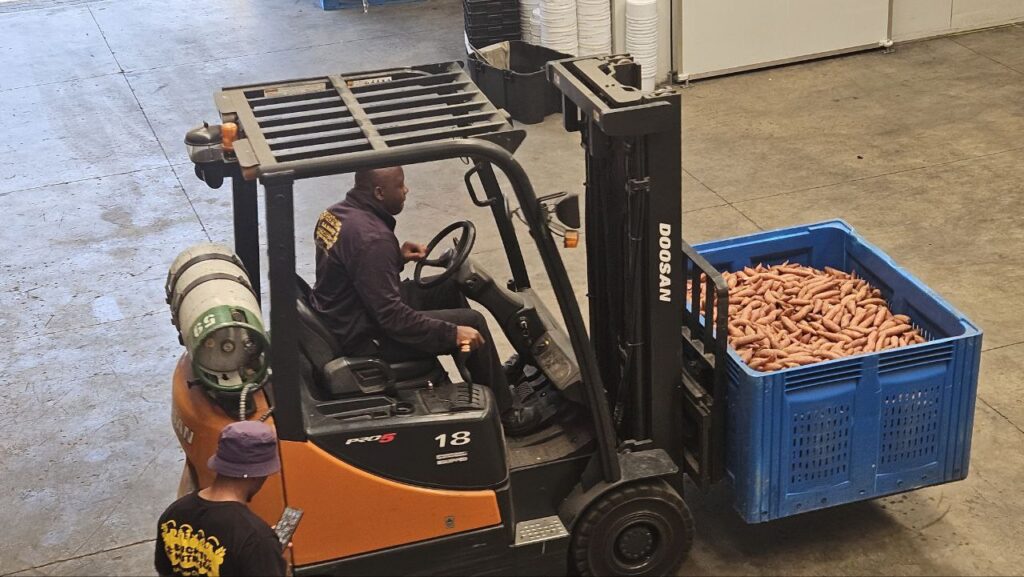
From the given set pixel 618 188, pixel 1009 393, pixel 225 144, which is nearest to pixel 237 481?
pixel 225 144

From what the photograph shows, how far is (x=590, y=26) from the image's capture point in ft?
38.0

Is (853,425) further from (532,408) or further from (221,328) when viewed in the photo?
(221,328)

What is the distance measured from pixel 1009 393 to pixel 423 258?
11.4 ft

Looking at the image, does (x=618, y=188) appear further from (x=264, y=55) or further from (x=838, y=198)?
(x=264, y=55)

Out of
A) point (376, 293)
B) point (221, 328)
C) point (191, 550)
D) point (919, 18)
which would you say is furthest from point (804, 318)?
point (919, 18)

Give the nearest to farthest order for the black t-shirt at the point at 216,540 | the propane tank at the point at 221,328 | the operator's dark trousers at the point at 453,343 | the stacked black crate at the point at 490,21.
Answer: the black t-shirt at the point at 216,540 < the propane tank at the point at 221,328 < the operator's dark trousers at the point at 453,343 < the stacked black crate at the point at 490,21

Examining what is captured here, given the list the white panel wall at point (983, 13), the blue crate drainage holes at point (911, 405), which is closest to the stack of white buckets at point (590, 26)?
the white panel wall at point (983, 13)

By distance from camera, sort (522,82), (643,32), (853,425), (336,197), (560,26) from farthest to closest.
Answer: (643,32), (560,26), (522,82), (336,197), (853,425)

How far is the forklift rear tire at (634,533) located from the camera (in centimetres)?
530

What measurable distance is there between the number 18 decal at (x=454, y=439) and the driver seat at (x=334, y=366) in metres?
0.29

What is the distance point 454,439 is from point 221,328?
105cm

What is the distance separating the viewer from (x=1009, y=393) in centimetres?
682

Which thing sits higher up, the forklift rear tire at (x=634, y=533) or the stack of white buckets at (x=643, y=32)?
the stack of white buckets at (x=643, y=32)

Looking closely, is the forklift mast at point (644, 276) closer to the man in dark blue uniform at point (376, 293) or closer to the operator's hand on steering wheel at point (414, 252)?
the man in dark blue uniform at point (376, 293)
